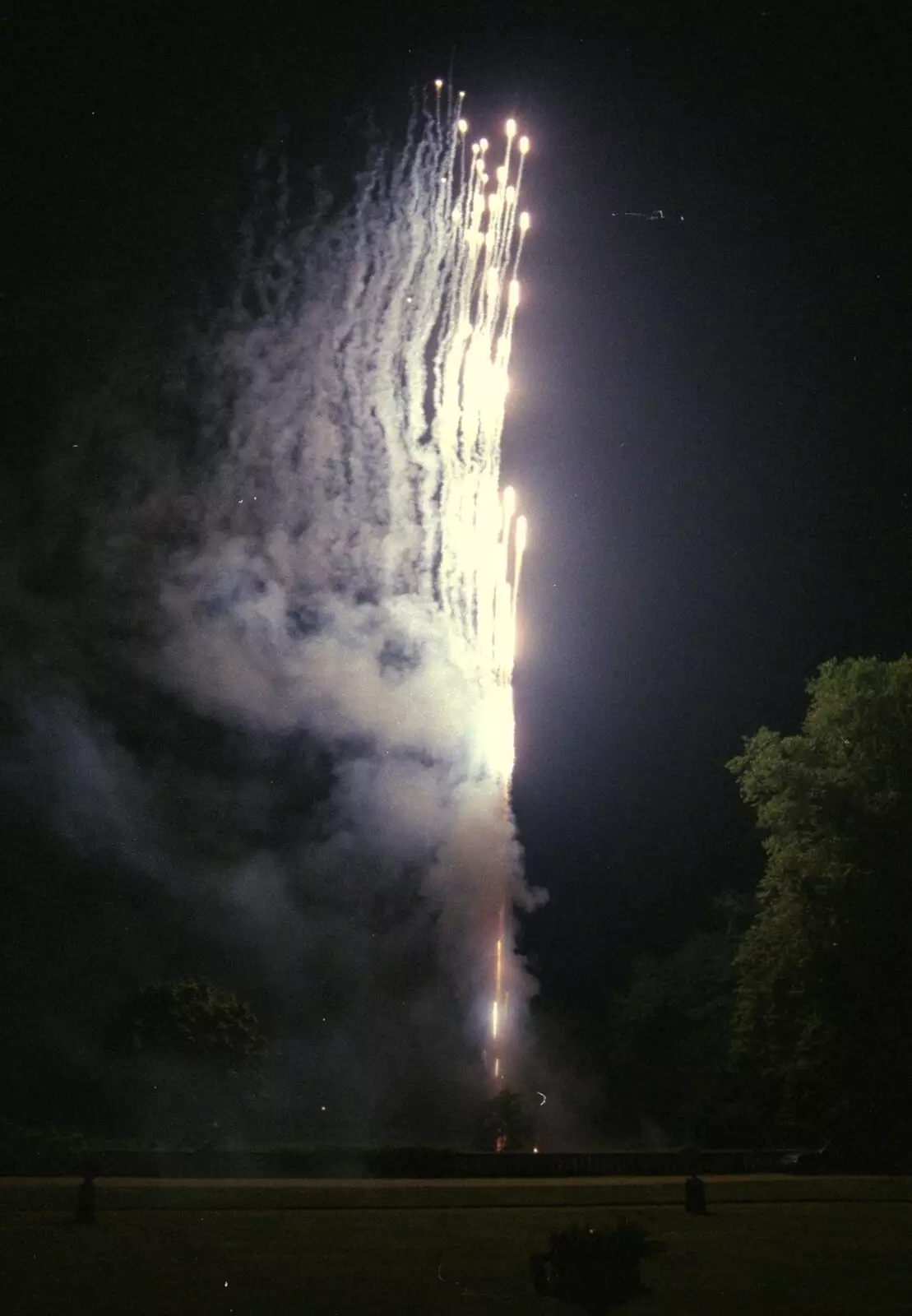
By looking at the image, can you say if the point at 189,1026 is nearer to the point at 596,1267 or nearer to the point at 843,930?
the point at 843,930

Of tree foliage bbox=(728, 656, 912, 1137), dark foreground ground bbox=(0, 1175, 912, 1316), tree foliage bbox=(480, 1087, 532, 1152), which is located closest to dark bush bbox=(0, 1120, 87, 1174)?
dark foreground ground bbox=(0, 1175, 912, 1316)

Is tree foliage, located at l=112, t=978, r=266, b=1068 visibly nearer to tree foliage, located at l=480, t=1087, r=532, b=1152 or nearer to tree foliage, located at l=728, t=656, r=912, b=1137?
tree foliage, located at l=480, t=1087, r=532, b=1152

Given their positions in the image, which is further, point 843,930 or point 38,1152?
point 843,930

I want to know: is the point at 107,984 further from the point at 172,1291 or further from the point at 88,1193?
the point at 172,1291

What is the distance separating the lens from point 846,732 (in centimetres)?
2930

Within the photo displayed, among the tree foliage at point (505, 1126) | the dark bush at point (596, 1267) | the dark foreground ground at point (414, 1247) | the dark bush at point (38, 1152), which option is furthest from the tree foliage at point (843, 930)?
the dark bush at point (596, 1267)

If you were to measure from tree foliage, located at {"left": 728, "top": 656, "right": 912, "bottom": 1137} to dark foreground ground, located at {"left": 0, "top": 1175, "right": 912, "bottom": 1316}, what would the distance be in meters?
5.09

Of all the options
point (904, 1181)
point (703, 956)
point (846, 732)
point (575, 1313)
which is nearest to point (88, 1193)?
point (575, 1313)

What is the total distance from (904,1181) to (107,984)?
1980 cm

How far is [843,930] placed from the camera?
27.8m

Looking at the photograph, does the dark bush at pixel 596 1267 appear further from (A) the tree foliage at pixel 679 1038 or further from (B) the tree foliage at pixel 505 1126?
(A) the tree foliage at pixel 679 1038

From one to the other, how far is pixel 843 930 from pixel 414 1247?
15.2m

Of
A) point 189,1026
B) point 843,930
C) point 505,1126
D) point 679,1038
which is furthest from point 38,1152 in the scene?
point 679,1038

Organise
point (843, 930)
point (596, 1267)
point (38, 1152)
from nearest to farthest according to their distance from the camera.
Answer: point (596, 1267) → point (38, 1152) → point (843, 930)
